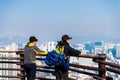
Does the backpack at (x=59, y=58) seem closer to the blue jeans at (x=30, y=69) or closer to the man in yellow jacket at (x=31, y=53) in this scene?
the man in yellow jacket at (x=31, y=53)

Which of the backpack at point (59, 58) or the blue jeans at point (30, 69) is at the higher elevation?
the backpack at point (59, 58)

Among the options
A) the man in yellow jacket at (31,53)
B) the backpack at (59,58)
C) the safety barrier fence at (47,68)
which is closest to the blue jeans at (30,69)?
the man in yellow jacket at (31,53)

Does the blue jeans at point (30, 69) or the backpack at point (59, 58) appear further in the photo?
the blue jeans at point (30, 69)

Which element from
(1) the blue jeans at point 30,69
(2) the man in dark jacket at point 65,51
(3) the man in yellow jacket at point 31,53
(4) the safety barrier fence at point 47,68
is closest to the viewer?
(4) the safety barrier fence at point 47,68

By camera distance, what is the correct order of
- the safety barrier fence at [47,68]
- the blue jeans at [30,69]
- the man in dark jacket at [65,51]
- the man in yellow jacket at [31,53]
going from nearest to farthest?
the safety barrier fence at [47,68] < the man in dark jacket at [65,51] < the man in yellow jacket at [31,53] < the blue jeans at [30,69]

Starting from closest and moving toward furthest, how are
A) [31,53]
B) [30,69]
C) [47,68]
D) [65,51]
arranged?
1. [65,51]
2. [31,53]
3. [30,69]
4. [47,68]

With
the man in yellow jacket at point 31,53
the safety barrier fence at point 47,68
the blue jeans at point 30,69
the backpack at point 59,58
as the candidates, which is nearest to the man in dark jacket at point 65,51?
the backpack at point 59,58

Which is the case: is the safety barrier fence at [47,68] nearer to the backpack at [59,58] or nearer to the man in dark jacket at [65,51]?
the man in dark jacket at [65,51]

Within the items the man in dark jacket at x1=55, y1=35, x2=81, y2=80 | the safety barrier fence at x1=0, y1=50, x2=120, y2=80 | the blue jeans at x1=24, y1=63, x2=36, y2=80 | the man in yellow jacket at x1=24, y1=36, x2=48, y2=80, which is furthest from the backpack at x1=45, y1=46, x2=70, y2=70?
the blue jeans at x1=24, y1=63, x2=36, y2=80

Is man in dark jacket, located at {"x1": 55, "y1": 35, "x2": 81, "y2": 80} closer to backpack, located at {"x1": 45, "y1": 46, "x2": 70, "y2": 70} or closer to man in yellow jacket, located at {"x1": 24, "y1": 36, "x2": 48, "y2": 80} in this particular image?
backpack, located at {"x1": 45, "y1": 46, "x2": 70, "y2": 70}

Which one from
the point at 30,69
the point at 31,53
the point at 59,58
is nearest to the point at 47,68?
the point at 30,69

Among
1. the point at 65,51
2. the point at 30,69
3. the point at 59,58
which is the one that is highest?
the point at 65,51

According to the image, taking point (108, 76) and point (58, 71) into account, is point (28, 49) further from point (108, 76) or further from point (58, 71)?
point (108, 76)

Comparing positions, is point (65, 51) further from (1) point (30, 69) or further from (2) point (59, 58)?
(1) point (30, 69)
